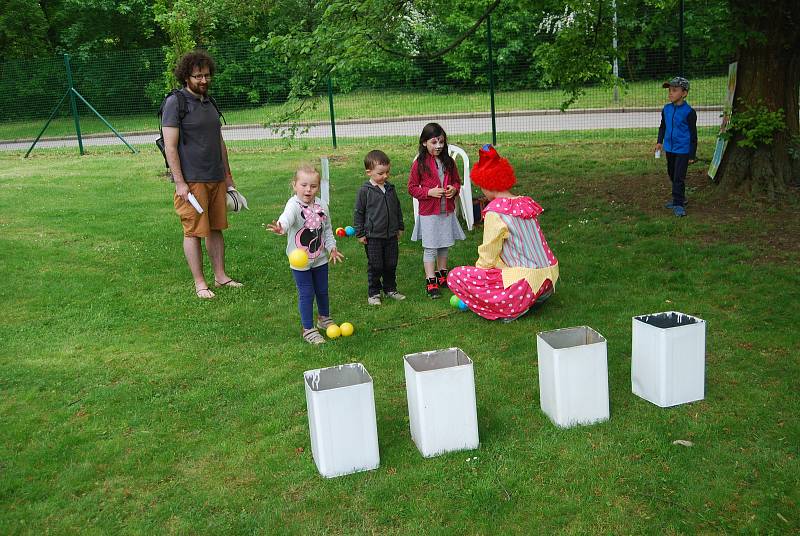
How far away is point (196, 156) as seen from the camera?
6668 millimetres

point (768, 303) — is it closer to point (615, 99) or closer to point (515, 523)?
point (515, 523)

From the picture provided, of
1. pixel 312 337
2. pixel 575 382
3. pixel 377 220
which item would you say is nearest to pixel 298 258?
pixel 312 337

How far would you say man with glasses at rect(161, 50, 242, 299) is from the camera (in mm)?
6512

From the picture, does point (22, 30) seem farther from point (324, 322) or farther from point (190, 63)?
point (324, 322)

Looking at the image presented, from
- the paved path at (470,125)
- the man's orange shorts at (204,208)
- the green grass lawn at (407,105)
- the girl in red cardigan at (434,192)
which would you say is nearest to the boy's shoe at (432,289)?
the girl in red cardigan at (434,192)

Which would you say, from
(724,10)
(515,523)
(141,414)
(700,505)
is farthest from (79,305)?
(724,10)

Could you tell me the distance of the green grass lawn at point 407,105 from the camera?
1695 centimetres

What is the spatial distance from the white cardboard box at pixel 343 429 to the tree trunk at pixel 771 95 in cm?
669

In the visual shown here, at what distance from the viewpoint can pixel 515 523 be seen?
11.0 ft

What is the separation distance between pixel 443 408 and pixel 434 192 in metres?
2.84

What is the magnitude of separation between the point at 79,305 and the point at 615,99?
49.7 feet

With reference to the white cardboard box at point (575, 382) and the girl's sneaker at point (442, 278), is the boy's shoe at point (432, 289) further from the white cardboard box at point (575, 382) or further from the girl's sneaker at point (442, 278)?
the white cardboard box at point (575, 382)

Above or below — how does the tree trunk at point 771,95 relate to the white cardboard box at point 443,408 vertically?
above

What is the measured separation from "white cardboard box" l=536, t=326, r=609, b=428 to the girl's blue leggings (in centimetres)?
200
